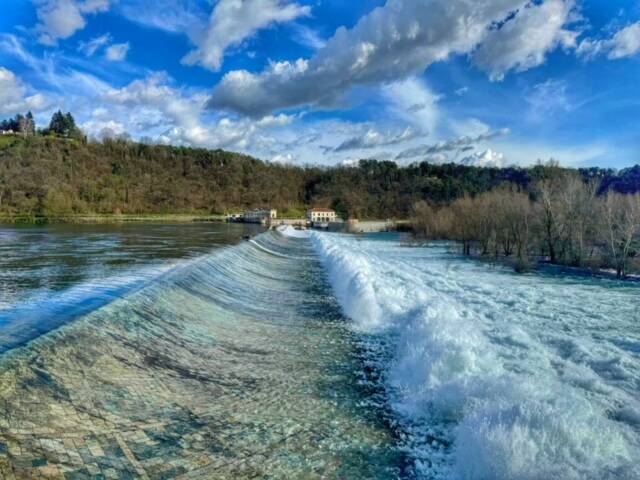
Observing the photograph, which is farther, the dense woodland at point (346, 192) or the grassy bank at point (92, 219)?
the grassy bank at point (92, 219)

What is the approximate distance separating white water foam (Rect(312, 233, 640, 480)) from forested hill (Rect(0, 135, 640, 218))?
109 metres

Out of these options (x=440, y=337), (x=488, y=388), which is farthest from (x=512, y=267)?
(x=488, y=388)

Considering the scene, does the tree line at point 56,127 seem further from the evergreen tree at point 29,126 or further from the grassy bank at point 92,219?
the grassy bank at point 92,219

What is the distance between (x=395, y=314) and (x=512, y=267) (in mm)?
23737

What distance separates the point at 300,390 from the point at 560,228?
38.5 m

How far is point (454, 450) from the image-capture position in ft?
18.8

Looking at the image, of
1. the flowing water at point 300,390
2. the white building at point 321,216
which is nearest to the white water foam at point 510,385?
the flowing water at point 300,390

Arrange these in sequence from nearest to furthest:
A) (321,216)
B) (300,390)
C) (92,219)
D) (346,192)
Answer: (300,390)
(92,219)
(321,216)
(346,192)

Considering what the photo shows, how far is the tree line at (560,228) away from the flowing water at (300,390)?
861 inches

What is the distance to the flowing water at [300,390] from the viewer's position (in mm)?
5043

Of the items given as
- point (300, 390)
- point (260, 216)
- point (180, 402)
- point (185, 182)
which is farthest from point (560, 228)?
point (185, 182)

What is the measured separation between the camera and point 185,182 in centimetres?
17012

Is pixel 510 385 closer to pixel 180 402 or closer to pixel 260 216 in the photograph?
pixel 180 402

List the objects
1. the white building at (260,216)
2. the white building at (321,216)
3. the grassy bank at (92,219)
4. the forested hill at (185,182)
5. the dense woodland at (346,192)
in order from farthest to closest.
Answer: the white building at (321,216) < the white building at (260,216) < the forested hill at (185,182) < the grassy bank at (92,219) < the dense woodland at (346,192)
